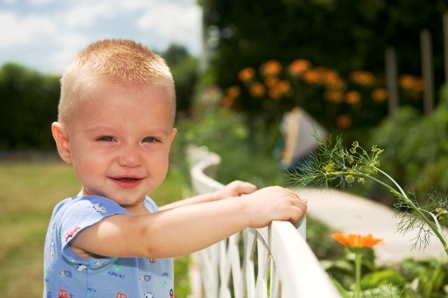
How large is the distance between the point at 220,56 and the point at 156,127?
34.3 ft

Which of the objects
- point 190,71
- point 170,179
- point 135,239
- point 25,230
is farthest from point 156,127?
point 190,71

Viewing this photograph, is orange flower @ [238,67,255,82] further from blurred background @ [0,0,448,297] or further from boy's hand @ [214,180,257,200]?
boy's hand @ [214,180,257,200]

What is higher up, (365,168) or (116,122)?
(116,122)

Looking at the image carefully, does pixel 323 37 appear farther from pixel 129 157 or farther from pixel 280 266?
pixel 280 266

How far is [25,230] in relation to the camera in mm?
7062

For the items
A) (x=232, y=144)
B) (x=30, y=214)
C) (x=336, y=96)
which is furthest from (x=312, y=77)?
(x=30, y=214)

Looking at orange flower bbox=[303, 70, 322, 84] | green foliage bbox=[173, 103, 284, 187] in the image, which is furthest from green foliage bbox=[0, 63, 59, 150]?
orange flower bbox=[303, 70, 322, 84]

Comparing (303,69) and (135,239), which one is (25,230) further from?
(135,239)

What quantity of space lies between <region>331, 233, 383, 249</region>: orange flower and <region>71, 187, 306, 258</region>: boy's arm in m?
0.45

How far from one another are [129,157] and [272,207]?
357mm

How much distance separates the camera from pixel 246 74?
10469mm

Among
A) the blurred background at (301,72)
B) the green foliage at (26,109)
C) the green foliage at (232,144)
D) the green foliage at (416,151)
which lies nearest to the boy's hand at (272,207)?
the green foliage at (232,144)

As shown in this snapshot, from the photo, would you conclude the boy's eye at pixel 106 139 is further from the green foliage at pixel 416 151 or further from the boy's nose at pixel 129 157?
the green foliage at pixel 416 151

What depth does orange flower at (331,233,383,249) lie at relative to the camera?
1713 millimetres
